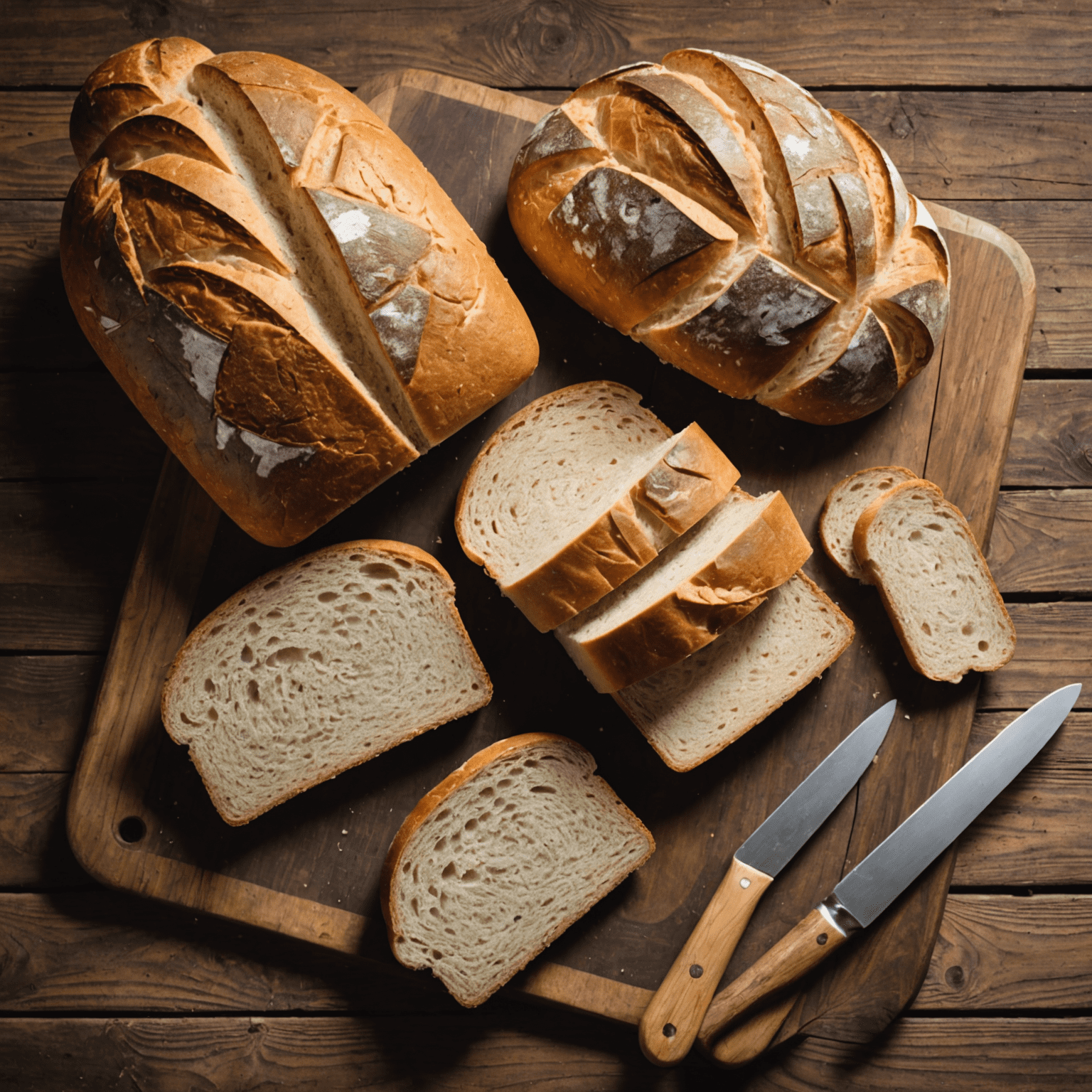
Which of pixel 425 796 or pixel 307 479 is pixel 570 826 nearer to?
pixel 425 796

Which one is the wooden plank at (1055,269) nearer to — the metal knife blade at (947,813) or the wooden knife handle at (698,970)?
the metal knife blade at (947,813)

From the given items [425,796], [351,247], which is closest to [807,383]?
[351,247]

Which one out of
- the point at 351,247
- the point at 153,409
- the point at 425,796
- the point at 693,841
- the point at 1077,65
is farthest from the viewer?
the point at 1077,65

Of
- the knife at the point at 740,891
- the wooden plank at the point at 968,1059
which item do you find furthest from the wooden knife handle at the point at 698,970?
the wooden plank at the point at 968,1059

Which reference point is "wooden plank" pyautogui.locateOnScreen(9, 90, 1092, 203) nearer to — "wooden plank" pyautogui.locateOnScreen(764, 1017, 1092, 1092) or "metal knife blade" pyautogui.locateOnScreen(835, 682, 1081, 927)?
"metal knife blade" pyautogui.locateOnScreen(835, 682, 1081, 927)

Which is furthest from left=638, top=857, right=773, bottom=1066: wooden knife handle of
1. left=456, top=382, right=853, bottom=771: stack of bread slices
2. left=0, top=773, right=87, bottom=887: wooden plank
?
left=0, top=773, right=87, bottom=887: wooden plank

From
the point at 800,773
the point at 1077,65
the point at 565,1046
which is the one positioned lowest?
the point at 565,1046
